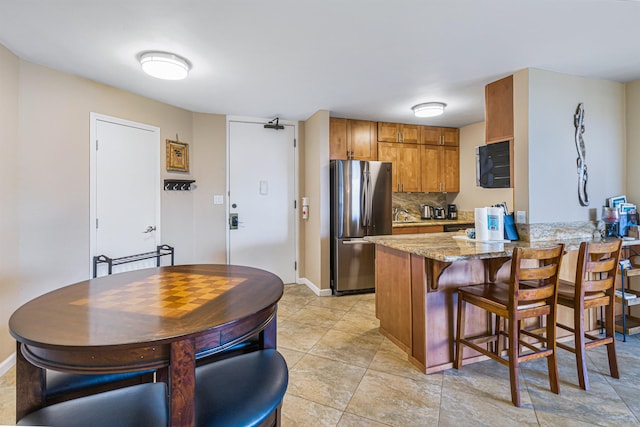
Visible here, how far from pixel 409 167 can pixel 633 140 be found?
2370 millimetres

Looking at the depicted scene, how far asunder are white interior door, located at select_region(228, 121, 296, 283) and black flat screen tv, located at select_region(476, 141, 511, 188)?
94.5 inches

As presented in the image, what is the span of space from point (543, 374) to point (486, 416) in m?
0.73

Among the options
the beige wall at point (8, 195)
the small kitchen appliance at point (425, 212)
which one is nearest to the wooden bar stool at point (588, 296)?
the small kitchen appliance at point (425, 212)

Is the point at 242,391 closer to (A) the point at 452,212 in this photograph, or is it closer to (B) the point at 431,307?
(B) the point at 431,307

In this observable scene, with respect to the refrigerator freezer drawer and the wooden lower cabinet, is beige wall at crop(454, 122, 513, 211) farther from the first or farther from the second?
the wooden lower cabinet

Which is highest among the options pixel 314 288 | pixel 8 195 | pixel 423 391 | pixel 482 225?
pixel 8 195

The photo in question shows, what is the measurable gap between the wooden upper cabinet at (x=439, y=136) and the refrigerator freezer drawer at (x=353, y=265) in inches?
78.9

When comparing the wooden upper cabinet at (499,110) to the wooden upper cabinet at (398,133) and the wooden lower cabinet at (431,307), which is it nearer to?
the wooden lower cabinet at (431,307)

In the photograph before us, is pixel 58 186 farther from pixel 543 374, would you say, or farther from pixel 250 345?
pixel 543 374

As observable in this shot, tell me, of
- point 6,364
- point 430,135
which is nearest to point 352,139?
point 430,135

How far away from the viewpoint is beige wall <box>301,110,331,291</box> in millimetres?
3914

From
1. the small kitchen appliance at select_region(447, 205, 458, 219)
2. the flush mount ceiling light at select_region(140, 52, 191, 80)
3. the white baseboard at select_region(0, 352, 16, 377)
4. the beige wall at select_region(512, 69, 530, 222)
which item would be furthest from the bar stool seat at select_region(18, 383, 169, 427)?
the small kitchen appliance at select_region(447, 205, 458, 219)

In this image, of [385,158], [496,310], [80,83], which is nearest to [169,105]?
[80,83]

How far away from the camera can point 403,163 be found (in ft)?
15.1
